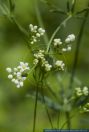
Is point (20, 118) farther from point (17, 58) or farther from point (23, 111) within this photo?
point (17, 58)

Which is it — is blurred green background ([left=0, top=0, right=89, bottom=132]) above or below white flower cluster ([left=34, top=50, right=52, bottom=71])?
above

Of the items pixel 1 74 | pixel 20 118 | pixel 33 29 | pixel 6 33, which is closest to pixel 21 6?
pixel 6 33

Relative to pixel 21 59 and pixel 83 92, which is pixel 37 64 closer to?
pixel 83 92

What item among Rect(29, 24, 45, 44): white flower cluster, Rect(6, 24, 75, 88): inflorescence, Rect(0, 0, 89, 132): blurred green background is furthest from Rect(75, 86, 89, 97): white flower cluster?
Rect(0, 0, 89, 132): blurred green background

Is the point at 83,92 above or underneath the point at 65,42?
underneath

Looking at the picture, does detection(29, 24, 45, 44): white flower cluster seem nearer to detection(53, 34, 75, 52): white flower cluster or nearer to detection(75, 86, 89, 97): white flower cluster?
detection(53, 34, 75, 52): white flower cluster

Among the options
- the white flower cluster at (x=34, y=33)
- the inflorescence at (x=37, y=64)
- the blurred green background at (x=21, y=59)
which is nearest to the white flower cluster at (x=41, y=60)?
the inflorescence at (x=37, y=64)

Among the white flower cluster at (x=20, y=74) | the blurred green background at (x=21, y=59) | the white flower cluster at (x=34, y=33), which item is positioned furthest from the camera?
the blurred green background at (x=21, y=59)

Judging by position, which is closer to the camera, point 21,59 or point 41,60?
point 41,60

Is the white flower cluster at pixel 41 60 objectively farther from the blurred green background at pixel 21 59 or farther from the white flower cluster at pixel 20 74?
the blurred green background at pixel 21 59

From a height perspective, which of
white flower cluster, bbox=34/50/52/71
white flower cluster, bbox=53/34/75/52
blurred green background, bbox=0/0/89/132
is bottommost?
white flower cluster, bbox=34/50/52/71

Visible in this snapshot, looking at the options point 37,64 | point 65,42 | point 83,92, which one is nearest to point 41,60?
point 37,64

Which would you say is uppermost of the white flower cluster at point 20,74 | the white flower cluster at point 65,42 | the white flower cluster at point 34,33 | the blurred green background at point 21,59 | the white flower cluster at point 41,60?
the blurred green background at point 21,59
